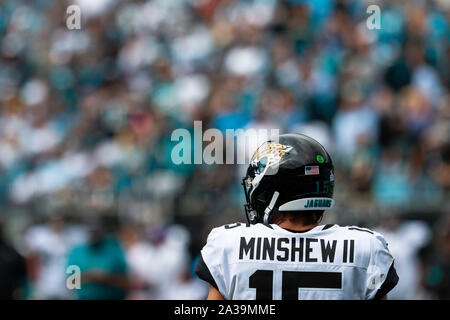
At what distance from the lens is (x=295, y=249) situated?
10.4ft

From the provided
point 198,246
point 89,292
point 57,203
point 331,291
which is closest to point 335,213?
point 198,246

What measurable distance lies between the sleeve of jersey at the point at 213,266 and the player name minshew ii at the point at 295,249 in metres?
0.08

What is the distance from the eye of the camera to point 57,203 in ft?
32.4

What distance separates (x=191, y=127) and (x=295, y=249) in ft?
22.1

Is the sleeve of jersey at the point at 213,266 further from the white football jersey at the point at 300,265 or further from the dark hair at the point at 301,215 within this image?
the dark hair at the point at 301,215

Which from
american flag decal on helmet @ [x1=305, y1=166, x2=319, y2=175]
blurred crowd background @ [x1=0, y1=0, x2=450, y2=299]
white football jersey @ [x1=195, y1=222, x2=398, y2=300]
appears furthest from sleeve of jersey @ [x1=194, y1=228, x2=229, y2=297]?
blurred crowd background @ [x1=0, y1=0, x2=450, y2=299]

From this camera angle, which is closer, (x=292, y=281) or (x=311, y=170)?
(x=292, y=281)

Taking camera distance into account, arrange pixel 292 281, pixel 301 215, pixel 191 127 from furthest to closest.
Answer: pixel 191 127
pixel 301 215
pixel 292 281

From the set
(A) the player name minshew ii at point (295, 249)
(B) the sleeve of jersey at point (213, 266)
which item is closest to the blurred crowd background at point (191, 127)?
(B) the sleeve of jersey at point (213, 266)

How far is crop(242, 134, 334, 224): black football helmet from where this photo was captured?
330 centimetres

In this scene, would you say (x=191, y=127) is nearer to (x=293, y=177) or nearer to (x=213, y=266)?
(x=293, y=177)

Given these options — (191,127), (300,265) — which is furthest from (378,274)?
(191,127)

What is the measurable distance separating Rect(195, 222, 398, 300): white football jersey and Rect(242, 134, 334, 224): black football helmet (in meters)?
0.12

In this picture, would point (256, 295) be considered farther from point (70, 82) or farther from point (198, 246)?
point (70, 82)
